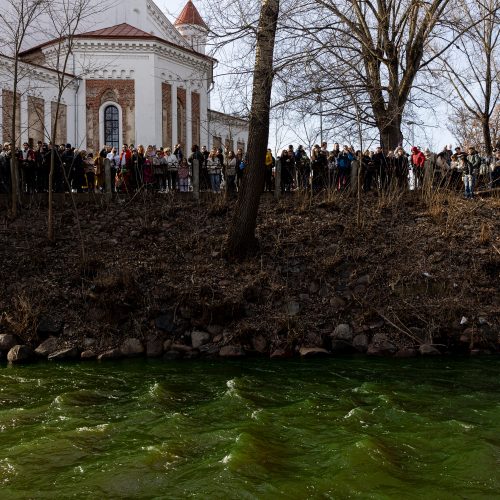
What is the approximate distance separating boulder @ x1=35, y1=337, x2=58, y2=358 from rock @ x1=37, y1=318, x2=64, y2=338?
1.30ft

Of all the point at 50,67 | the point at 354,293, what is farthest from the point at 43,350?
the point at 50,67

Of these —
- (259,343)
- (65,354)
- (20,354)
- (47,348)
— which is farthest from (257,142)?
(20,354)

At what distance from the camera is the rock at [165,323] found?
1433cm

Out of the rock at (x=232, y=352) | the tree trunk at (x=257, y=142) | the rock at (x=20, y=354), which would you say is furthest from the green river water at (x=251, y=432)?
the tree trunk at (x=257, y=142)

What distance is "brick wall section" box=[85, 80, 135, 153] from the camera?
31828mm

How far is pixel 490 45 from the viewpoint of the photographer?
2648 centimetres

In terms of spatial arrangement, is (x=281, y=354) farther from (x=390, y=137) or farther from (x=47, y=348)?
(x=390, y=137)

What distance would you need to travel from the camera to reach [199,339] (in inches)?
548

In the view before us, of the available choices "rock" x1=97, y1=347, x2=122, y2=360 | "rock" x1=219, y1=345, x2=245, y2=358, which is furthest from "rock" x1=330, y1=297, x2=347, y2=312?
"rock" x1=97, y1=347, x2=122, y2=360

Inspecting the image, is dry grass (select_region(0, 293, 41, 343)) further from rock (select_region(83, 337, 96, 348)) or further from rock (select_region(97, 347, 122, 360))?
rock (select_region(97, 347, 122, 360))

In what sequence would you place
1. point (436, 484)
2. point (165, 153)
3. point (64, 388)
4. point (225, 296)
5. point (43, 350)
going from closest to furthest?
point (436, 484) → point (64, 388) → point (43, 350) → point (225, 296) → point (165, 153)

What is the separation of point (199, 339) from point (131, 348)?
1.45m

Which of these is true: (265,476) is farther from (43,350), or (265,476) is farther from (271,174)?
(271,174)

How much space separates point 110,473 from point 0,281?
1039 centimetres
